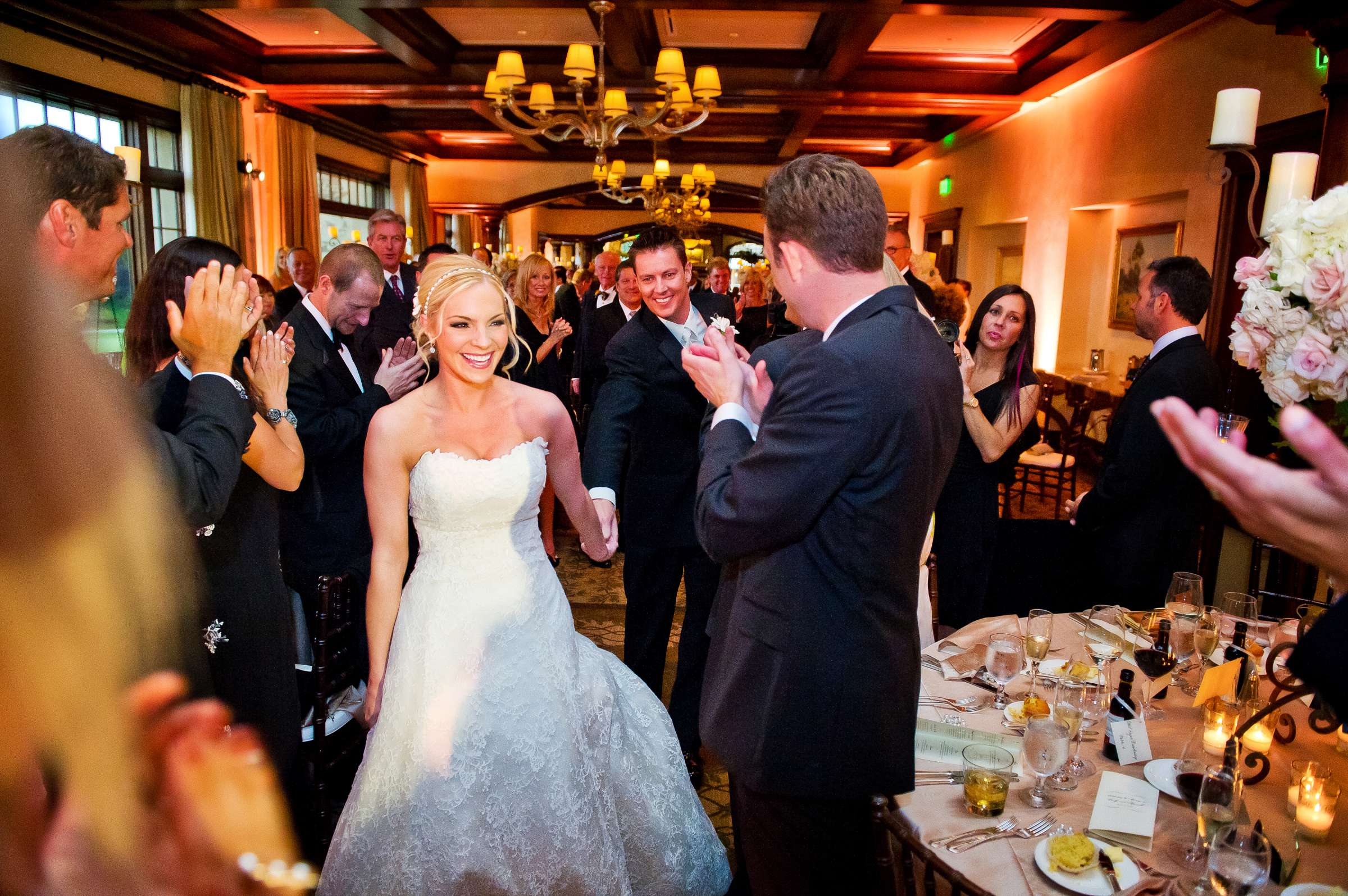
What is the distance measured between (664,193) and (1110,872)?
432 inches

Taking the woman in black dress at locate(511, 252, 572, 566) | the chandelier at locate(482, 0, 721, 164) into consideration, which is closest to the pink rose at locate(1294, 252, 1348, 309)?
the woman in black dress at locate(511, 252, 572, 566)

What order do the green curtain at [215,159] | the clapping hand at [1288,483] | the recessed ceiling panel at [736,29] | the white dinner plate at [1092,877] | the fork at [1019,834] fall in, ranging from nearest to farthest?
the clapping hand at [1288,483] → the white dinner plate at [1092,877] → the fork at [1019,834] → the recessed ceiling panel at [736,29] → the green curtain at [215,159]

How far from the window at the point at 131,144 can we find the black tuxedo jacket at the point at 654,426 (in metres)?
4.68

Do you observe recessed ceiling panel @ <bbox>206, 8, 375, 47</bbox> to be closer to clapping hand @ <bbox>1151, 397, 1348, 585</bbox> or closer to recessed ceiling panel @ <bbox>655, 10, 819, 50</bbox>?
recessed ceiling panel @ <bbox>655, 10, 819, 50</bbox>

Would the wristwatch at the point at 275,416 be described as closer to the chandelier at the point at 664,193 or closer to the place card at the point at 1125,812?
the place card at the point at 1125,812

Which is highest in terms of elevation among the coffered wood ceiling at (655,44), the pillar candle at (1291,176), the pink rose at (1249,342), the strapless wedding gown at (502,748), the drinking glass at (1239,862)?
the coffered wood ceiling at (655,44)

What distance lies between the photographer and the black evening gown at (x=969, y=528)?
3432 millimetres

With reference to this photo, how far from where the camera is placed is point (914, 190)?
49.4ft

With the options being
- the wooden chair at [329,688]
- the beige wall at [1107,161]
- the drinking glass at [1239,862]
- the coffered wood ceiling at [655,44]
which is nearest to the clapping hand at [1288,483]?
the drinking glass at [1239,862]

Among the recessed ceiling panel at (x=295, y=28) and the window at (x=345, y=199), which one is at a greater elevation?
the recessed ceiling panel at (x=295, y=28)

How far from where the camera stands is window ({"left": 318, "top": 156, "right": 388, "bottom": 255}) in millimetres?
11602

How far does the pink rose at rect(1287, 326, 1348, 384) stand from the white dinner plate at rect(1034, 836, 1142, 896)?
31.2 inches

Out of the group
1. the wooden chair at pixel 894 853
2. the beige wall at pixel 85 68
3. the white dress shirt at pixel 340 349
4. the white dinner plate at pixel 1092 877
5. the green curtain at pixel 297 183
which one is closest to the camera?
the wooden chair at pixel 894 853

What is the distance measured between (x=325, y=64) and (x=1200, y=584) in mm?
9294
